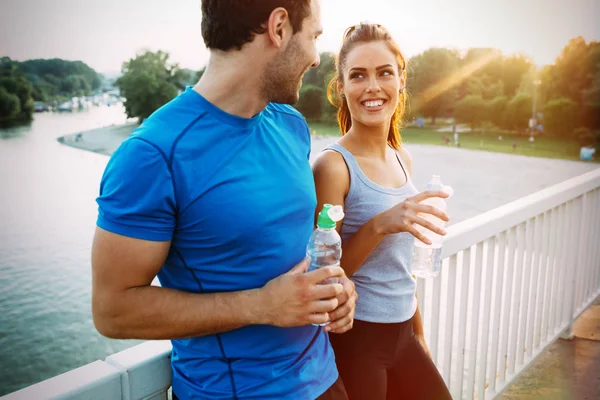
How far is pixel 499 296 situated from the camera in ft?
8.41

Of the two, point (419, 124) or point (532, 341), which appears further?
point (419, 124)

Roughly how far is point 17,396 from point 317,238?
2.50 ft

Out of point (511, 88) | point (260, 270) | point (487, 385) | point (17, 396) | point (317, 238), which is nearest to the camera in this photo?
point (17, 396)

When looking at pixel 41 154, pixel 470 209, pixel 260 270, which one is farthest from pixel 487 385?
pixel 41 154

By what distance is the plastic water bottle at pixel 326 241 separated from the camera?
1163mm

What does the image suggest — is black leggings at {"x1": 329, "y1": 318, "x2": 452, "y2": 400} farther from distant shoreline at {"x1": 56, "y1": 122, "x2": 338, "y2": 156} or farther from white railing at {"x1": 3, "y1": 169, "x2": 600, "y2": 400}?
distant shoreline at {"x1": 56, "y1": 122, "x2": 338, "y2": 156}

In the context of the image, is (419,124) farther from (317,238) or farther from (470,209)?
(317,238)

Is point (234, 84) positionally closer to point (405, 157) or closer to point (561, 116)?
point (405, 157)

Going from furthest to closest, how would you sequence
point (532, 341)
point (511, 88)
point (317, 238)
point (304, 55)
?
point (511, 88) < point (532, 341) < point (317, 238) < point (304, 55)

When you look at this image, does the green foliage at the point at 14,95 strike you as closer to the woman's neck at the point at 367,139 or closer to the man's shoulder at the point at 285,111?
the woman's neck at the point at 367,139

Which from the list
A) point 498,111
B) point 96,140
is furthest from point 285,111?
point 498,111

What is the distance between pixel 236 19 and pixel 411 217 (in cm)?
72

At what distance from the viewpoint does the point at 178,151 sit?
93 centimetres

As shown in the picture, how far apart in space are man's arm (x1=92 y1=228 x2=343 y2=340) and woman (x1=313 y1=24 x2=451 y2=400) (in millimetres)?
519
